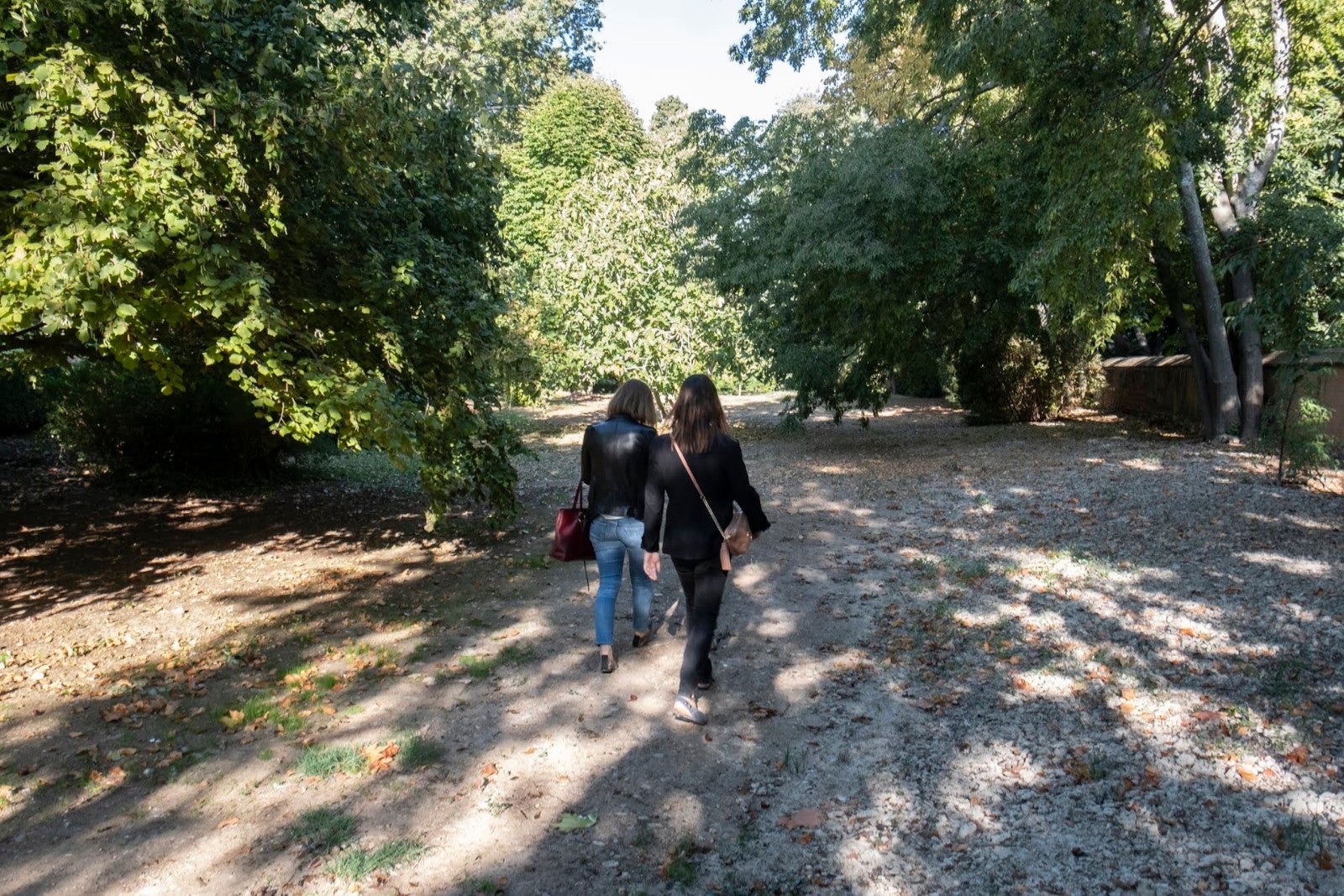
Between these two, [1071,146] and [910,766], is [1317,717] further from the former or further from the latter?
→ [1071,146]

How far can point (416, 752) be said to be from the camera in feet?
15.6

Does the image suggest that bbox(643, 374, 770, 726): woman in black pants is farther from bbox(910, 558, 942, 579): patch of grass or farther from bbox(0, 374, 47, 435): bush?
bbox(0, 374, 47, 435): bush

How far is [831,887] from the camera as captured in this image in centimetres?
357

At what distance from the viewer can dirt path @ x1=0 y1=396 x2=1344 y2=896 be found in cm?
376

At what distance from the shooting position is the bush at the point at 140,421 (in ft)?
42.0

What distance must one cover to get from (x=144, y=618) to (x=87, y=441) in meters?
6.82

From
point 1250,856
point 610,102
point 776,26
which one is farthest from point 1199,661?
point 610,102

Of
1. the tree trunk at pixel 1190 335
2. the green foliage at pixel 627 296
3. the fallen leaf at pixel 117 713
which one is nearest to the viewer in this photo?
the fallen leaf at pixel 117 713

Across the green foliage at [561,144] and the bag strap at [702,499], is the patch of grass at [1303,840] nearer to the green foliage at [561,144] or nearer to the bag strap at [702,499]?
the bag strap at [702,499]

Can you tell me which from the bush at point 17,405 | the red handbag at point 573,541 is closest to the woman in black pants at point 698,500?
the red handbag at point 573,541

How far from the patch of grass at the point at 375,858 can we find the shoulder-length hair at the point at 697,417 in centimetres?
229

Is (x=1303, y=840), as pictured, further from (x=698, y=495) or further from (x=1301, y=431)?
(x=1301, y=431)

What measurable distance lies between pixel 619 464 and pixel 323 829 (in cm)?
245

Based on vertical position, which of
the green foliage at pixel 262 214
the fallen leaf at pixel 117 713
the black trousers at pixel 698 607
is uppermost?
the green foliage at pixel 262 214
